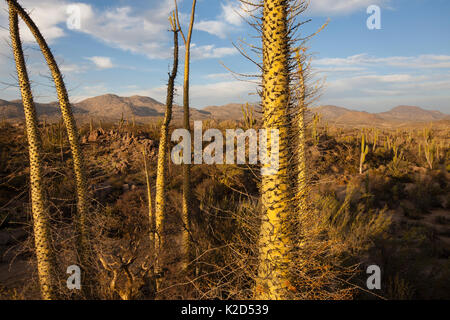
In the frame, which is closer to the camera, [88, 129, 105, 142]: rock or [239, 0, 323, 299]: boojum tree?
[239, 0, 323, 299]: boojum tree

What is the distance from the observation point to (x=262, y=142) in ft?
9.54

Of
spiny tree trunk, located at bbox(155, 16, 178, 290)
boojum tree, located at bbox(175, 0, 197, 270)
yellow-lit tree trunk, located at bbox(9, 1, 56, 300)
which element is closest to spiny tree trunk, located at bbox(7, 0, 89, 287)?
yellow-lit tree trunk, located at bbox(9, 1, 56, 300)

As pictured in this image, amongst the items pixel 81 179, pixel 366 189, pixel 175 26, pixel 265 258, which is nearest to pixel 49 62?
pixel 81 179

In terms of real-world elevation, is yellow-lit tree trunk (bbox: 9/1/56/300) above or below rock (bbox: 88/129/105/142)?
below

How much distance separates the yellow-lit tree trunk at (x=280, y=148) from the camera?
2.76 meters

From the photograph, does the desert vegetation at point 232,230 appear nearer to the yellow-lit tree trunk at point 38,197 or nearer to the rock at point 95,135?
the yellow-lit tree trunk at point 38,197

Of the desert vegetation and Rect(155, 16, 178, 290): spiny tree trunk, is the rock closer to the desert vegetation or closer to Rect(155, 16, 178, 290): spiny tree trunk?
the desert vegetation

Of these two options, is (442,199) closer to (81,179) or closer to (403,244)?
(403,244)

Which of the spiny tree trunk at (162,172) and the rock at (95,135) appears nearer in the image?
the spiny tree trunk at (162,172)

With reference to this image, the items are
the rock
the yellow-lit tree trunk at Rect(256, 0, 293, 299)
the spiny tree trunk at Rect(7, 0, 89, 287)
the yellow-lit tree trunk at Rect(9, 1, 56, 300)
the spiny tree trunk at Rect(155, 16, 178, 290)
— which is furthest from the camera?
the rock

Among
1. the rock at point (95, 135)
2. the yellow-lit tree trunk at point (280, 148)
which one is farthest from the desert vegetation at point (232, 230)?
the rock at point (95, 135)

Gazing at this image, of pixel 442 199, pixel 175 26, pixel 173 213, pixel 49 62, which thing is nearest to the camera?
pixel 49 62

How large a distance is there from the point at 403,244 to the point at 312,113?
5544 mm

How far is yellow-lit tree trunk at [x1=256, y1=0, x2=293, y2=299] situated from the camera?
9.05 feet
